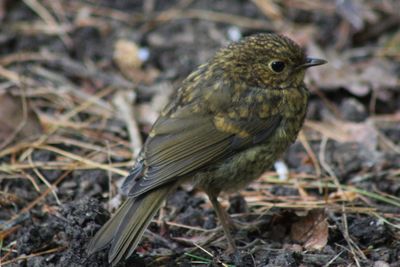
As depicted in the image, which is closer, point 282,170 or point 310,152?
point 282,170

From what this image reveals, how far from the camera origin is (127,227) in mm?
3887

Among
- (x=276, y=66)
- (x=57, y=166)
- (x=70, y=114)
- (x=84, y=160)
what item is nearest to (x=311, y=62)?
(x=276, y=66)

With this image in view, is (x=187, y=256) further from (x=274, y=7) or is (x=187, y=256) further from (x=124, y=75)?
(x=274, y=7)

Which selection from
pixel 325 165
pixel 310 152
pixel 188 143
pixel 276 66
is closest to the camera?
pixel 188 143

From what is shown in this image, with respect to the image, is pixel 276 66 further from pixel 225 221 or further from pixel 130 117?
pixel 130 117

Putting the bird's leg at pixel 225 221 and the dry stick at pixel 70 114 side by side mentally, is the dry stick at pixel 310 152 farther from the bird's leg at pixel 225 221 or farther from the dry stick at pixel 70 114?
the dry stick at pixel 70 114

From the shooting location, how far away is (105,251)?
156 inches

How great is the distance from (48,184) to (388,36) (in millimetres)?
3708

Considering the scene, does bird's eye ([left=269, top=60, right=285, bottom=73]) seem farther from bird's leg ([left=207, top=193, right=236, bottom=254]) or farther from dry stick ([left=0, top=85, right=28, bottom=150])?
dry stick ([left=0, top=85, right=28, bottom=150])

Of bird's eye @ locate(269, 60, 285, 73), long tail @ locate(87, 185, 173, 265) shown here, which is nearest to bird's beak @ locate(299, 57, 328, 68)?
bird's eye @ locate(269, 60, 285, 73)

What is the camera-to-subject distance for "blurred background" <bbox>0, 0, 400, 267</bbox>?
4207 millimetres

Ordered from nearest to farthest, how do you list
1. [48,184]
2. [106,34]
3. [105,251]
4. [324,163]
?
[105,251] < [48,184] < [324,163] < [106,34]

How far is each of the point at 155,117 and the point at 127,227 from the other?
6.56 ft

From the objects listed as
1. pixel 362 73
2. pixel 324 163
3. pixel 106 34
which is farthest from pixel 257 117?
pixel 106 34
